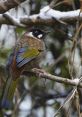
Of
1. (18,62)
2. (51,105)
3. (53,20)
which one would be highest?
(53,20)

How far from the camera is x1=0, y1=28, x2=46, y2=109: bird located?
13.8 ft

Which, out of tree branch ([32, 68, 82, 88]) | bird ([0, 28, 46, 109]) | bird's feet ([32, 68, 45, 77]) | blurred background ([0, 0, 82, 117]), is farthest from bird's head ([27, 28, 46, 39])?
tree branch ([32, 68, 82, 88])

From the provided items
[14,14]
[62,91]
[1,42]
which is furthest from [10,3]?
[62,91]

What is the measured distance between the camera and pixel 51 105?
18.3 feet

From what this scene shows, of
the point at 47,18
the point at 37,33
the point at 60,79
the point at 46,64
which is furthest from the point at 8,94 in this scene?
the point at 46,64

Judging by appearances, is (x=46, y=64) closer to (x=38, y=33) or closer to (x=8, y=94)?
(x=38, y=33)

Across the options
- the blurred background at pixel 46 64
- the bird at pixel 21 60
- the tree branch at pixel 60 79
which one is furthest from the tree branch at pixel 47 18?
the blurred background at pixel 46 64

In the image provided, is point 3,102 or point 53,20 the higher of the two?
point 53,20

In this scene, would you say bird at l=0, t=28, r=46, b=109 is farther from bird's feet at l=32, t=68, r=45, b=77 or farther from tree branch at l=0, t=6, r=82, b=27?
tree branch at l=0, t=6, r=82, b=27

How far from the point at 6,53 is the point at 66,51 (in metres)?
0.72

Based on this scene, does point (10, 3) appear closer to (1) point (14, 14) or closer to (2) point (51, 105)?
(1) point (14, 14)

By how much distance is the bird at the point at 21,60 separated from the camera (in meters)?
4.20

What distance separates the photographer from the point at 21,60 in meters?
4.39

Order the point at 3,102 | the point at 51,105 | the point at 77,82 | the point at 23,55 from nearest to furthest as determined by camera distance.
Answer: the point at 77,82
the point at 3,102
the point at 23,55
the point at 51,105
